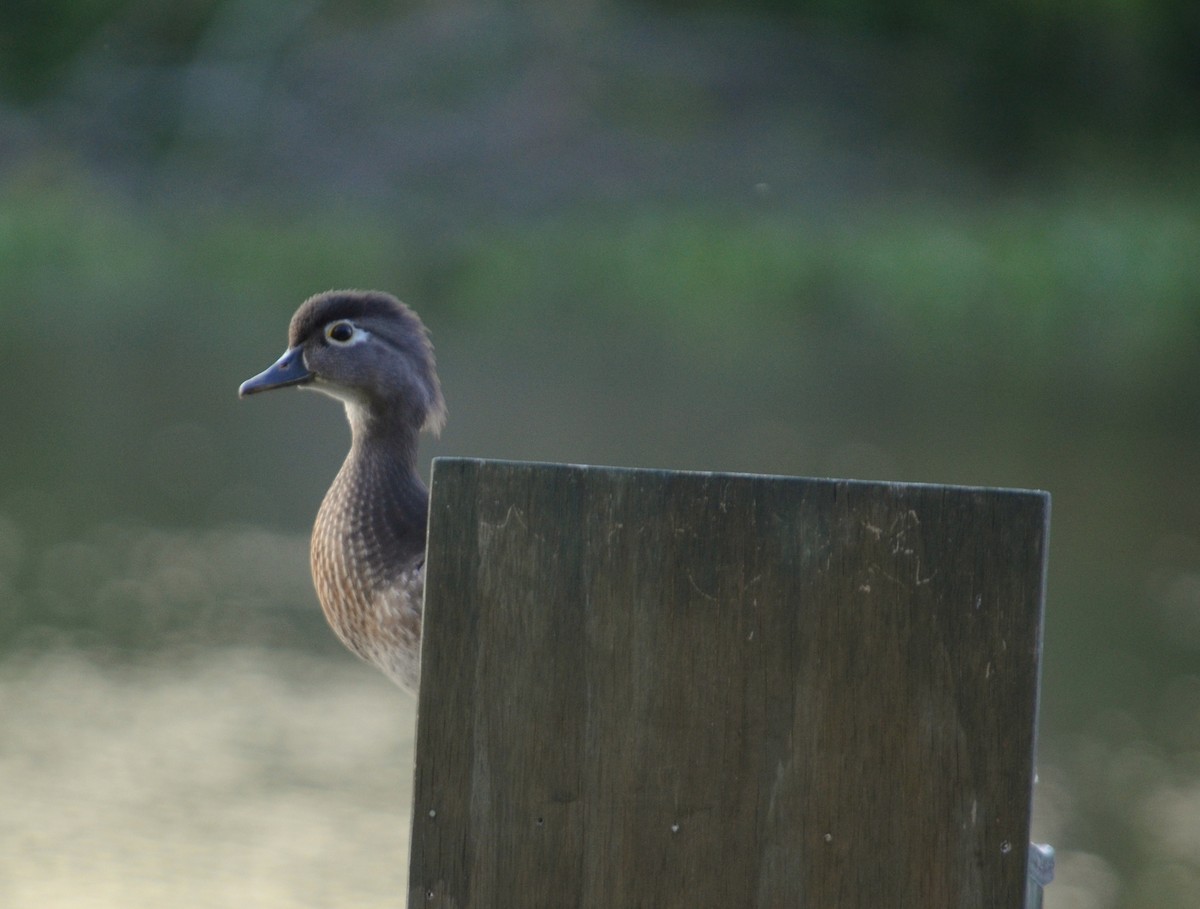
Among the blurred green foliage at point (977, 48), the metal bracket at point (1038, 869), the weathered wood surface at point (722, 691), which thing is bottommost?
the metal bracket at point (1038, 869)

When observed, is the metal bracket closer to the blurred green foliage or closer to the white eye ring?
the white eye ring

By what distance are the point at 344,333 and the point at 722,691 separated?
195 centimetres

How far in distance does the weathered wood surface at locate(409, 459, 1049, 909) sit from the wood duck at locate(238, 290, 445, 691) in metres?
1.32

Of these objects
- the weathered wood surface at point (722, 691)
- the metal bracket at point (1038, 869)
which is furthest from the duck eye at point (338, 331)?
the metal bracket at point (1038, 869)

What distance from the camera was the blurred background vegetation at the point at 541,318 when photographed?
6.56 metres

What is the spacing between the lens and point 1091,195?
19.3 m

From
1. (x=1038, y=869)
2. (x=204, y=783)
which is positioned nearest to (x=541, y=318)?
(x=204, y=783)

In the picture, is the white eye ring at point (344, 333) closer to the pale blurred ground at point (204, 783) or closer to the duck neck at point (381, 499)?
the duck neck at point (381, 499)

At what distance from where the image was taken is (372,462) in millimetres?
3375

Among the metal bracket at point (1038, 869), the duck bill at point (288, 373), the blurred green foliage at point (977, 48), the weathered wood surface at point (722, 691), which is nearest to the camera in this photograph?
the weathered wood surface at point (722, 691)

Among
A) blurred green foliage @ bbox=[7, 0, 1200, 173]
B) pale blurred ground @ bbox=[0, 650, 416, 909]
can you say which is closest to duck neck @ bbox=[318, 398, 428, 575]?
pale blurred ground @ bbox=[0, 650, 416, 909]

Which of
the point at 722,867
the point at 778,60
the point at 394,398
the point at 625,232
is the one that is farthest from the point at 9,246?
the point at 722,867

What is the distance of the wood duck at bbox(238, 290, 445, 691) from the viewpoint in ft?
10.0

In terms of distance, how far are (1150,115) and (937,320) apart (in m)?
8.54
